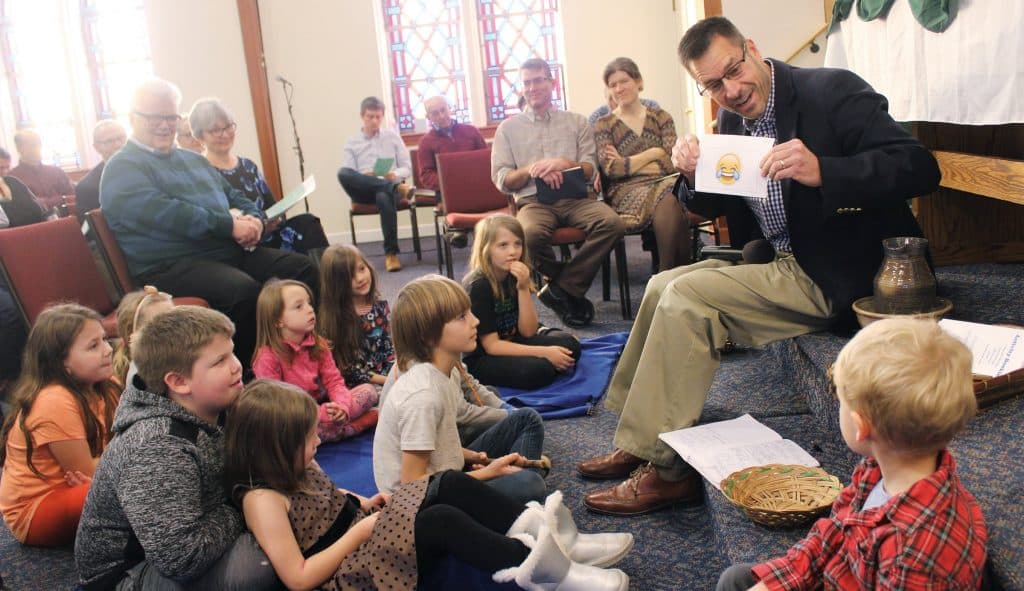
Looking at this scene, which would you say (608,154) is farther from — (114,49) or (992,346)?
(114,49)

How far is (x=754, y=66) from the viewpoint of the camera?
7.88 feet

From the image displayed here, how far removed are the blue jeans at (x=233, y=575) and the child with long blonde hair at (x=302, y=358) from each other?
1.23m

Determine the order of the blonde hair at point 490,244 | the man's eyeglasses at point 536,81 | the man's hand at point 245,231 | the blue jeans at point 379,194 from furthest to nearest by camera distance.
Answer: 1. the blue jeans at point 379,194
2. the man's eyeglasses at point 536,81
3. the man's hand at point 245,231
4. the blonde hair at point 490,244

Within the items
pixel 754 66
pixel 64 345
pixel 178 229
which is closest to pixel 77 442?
pixel 64 345

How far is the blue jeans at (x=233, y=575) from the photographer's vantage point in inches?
68.2

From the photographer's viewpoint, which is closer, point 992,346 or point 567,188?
point 992,346

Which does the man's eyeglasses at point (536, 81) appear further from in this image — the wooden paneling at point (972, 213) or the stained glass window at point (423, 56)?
the stained glass window at point (423, 56)

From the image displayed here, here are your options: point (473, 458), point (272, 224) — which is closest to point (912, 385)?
point (473, 458)

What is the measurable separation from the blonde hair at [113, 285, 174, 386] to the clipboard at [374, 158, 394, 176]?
4.05 metres

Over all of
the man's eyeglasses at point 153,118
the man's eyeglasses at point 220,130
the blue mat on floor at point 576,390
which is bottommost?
the blue mat on floor at point 576,390

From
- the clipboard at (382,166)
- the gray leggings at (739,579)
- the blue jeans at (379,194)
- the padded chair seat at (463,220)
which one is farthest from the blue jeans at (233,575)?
the clipboard at (382,166)

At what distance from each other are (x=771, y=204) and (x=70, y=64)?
7.60m

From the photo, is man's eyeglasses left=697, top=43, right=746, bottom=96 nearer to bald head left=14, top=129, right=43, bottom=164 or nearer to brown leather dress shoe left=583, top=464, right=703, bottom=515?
brown leather dress shoe left=583, top=464, right=703, bottom=515

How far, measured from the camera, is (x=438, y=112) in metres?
6.96
